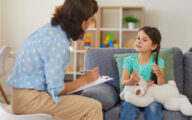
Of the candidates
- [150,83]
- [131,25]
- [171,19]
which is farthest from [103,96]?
[171,19]

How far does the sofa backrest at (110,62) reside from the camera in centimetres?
219

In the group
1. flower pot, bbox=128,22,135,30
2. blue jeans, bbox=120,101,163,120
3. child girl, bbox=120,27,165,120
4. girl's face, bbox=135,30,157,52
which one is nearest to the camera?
blue jeans, bbox=120,101,163,120

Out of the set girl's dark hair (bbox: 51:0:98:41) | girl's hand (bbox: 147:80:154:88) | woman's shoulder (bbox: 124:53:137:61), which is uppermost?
girl's dark hair (bbox: 51:0:98:41)

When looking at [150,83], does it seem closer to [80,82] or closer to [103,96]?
[103,96]

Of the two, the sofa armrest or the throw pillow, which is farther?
the throw pillow

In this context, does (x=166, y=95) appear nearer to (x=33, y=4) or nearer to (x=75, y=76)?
(x=75, y=76)

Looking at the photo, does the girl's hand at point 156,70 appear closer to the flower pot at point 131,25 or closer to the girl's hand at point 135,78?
the girl's hand at point 135,78

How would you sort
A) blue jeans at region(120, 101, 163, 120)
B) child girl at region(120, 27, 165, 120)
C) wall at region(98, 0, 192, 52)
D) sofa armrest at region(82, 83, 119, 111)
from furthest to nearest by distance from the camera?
wall at region(98, 0, 192, 52)
child girl at region(120, 27, 165, 120)
sofa armrest at region(82, 83, 119, 111)
blue jeans at region(120, 101, 163, 120)

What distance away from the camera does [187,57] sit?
2234mm

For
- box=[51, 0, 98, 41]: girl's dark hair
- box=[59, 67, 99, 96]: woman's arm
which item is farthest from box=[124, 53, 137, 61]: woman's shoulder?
box=[51, 0, 98, 41]: girl's dark hair

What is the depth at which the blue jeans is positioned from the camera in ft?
5.76

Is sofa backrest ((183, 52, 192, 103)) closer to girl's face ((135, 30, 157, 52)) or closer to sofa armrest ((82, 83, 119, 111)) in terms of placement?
girl's face ((135, 30, 157, 52))

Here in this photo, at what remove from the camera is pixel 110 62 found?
2.25m

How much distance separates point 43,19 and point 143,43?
10.1 feet
